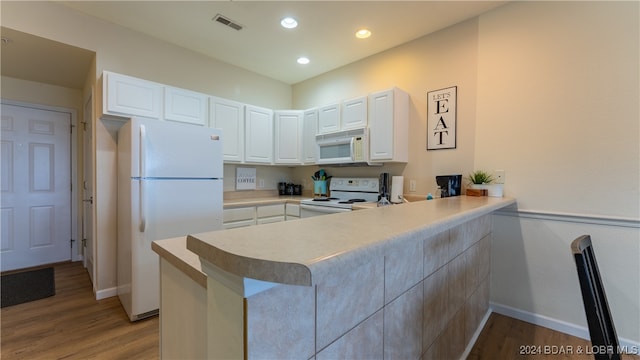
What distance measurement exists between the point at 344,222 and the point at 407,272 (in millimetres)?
426

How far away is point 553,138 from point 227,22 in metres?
3.01

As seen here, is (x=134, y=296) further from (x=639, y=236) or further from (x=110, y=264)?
(x=639, y=236)

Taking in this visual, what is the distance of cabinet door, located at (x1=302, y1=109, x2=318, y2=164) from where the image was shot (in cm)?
355

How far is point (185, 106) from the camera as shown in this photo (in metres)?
2.88

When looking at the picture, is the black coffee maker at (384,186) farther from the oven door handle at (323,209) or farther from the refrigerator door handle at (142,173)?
the refrigerator door handle at (142,173)

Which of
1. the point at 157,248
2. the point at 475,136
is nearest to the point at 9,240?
the point at 157,248

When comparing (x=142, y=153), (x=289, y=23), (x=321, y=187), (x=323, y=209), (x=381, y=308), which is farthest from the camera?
(x=321, y=187)

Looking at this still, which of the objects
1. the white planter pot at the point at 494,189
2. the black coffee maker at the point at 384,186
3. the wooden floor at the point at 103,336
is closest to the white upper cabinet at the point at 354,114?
the black coffee maker at the point at 384,186

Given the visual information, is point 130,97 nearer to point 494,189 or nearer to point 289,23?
point 289,23

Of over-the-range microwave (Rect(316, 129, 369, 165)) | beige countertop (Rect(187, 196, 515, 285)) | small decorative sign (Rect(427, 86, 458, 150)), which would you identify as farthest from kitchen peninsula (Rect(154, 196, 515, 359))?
over-the-range microwave (Rect(316, 129, 369, 165))

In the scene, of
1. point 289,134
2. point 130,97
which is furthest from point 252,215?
point 130,97

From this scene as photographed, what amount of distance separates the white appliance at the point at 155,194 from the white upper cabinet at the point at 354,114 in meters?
1.44

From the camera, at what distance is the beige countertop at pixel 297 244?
45cm

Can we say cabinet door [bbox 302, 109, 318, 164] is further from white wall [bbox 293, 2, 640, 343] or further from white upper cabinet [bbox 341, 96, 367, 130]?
white wall [bbox 293, 2, 640, 343]
